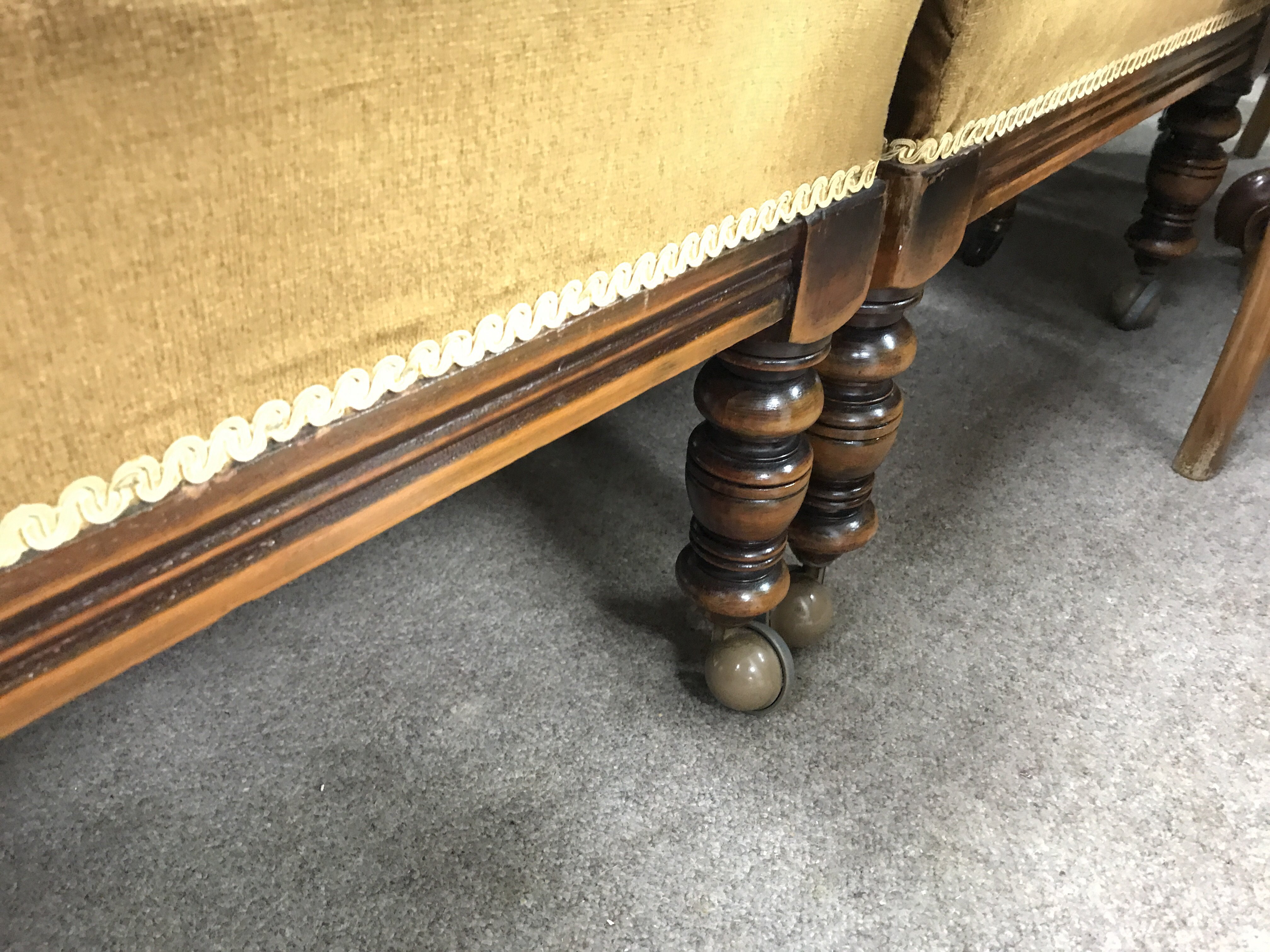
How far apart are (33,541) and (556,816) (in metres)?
0.41

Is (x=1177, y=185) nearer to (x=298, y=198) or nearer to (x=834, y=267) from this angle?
(x=834, y=267)

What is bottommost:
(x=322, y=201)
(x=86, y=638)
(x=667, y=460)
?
(x=667, y=460)

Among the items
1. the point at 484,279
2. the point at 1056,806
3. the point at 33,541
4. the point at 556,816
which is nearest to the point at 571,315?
the point at 484,279

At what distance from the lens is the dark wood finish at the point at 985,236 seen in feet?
4.07

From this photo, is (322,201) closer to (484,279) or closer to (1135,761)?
(484,279)

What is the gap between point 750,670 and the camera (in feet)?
2.00

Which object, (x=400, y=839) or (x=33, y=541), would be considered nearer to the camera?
(x=33, y=541)

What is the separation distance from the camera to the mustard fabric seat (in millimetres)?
199

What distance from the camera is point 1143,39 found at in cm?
64

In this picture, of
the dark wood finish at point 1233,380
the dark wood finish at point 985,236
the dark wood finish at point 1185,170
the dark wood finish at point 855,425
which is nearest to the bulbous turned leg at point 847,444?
the dark wood finish at point 855,425

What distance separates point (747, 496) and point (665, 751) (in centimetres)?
19

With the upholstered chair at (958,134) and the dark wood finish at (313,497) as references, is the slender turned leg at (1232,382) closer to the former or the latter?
the upholstered chair at (958,134)

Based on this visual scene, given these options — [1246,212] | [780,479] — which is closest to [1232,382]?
[1246,212]

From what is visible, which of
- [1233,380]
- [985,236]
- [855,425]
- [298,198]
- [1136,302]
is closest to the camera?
[298,198]
